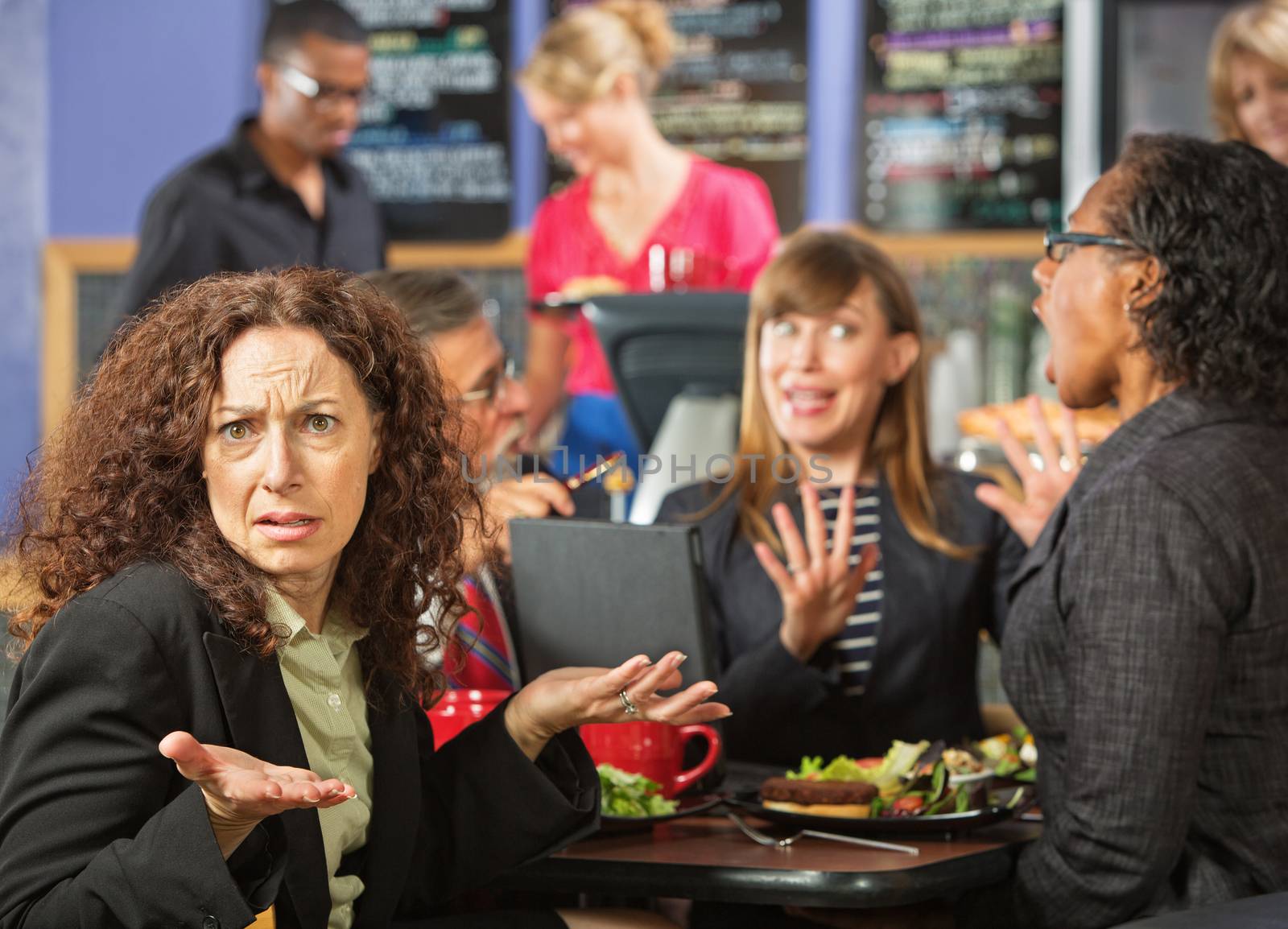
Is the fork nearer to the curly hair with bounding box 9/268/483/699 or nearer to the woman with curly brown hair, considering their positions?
the woman with curly brown hair

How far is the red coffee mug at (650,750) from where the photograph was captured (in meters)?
1.63

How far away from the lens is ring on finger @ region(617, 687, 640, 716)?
4.61ft

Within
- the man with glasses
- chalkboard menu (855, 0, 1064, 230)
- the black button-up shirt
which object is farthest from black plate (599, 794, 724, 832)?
chalkboard menu (855, 0, 1064, 230)

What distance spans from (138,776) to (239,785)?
5.2 inches

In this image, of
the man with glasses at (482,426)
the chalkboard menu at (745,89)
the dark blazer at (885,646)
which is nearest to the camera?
the man with glasses at (482,426)

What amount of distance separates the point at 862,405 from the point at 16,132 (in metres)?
3.75

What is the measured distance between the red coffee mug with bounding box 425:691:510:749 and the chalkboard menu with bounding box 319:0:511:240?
134 inches

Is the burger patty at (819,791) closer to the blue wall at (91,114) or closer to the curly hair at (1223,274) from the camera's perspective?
the curly hair at (1223,274)

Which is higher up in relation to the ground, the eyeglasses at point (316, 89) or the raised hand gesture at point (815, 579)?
the eyeglasses at point (316, 89)

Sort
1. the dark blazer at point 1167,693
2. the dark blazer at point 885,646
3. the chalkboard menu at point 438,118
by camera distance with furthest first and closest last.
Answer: the chalkboard menu at point 438,118
the dark blazer at point 885,646
the dark blazer at point 1167,693

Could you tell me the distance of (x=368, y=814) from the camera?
140 centimetres

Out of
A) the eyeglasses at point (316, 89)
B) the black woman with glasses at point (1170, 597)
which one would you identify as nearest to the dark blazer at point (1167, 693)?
the black woman with glasses at point (1170, 597)

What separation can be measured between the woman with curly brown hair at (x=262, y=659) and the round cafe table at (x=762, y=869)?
5cm

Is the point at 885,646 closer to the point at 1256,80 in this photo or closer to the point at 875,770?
the point at 875,770
